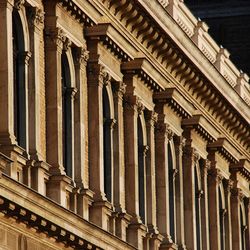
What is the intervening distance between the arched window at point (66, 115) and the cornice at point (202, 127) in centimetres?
1474

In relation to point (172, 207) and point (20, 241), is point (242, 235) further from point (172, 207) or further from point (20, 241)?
point (20, 241)

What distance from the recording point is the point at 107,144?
7488 centimetres

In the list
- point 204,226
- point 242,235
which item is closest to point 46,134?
point 204,226

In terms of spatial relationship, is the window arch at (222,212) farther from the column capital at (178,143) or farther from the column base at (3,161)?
the column base at (3,161)

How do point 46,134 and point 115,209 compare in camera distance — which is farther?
point 115,209

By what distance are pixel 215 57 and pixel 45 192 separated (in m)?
28.1

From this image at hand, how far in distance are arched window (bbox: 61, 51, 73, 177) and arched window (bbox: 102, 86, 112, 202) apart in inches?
158

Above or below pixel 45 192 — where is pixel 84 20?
above

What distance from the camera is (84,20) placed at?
7138cm

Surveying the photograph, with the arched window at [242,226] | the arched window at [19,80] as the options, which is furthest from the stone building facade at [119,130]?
the arched window at [242,226]

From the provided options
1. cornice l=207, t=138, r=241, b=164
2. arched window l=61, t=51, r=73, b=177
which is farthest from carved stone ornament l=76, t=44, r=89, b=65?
cornice l=207, t=138, r=241, b=164

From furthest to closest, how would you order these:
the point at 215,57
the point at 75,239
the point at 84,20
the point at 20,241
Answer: the point at 215,57 → the point at 84,20 → the point at 75,239 → the point at 20,241

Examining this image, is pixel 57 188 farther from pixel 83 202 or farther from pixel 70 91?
pixel 70 91

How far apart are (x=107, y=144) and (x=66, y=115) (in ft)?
15.6
